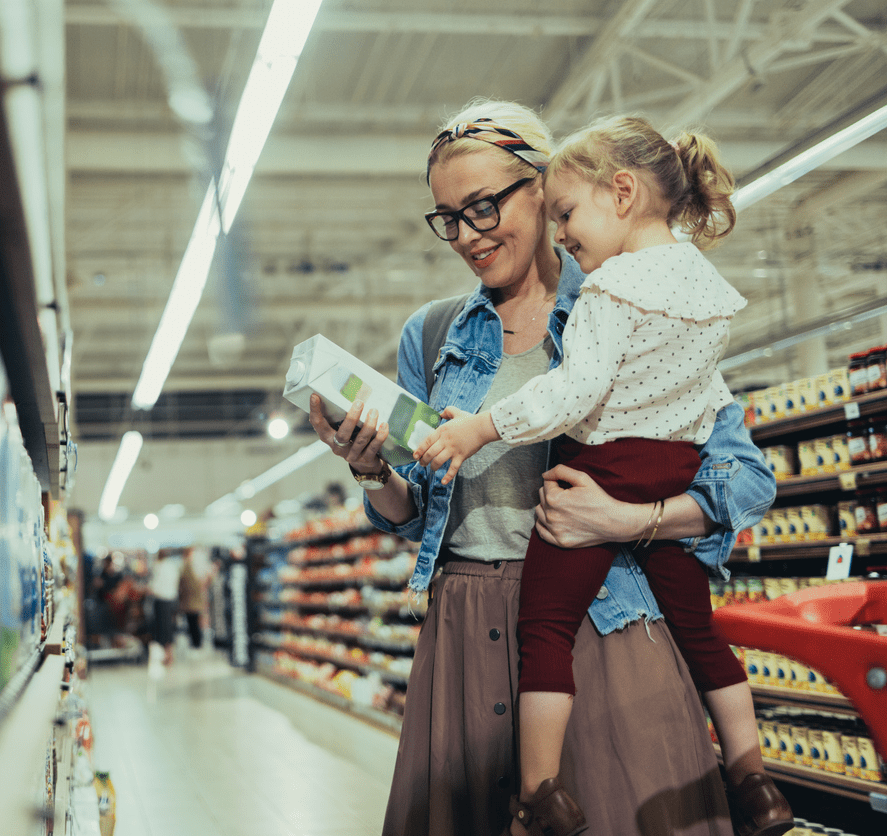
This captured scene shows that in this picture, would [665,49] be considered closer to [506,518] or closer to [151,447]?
[506,518]

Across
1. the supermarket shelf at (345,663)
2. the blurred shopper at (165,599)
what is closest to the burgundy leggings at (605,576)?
the supermarket shelf at (345,663)

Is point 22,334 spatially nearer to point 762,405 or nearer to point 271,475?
point 762,405

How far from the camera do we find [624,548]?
4.41 feet

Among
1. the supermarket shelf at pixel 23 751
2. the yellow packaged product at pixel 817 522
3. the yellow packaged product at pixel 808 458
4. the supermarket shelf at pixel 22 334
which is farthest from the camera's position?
the yellow packaged product at pixel 808 458

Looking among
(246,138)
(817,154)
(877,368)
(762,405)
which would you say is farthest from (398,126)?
(877,368)

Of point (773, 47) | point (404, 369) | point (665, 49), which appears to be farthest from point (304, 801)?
point (665, 49)

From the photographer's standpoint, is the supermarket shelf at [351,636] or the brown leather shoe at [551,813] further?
the supermarket shelf at [351,636]

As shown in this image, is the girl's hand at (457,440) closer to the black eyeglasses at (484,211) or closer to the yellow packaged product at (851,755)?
the black eyeglasses at (484,211)

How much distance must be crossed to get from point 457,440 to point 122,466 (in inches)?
648

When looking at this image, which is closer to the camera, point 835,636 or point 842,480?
point 835,636

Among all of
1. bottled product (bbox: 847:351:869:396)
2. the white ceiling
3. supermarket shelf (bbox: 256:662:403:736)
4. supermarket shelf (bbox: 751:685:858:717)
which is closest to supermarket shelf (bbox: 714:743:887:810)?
supermarket shelf (bbox: 751:685:858:717)

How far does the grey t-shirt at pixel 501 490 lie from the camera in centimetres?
138

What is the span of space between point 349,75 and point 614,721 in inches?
337

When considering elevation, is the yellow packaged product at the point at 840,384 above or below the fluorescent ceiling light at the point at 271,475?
below
